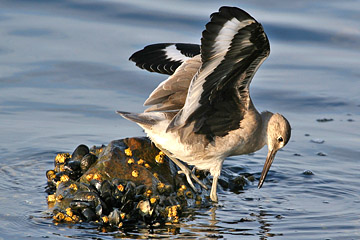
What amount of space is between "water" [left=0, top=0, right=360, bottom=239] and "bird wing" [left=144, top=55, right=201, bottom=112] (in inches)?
42.9

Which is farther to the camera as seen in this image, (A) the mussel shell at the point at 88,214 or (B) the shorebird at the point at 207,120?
(B) the shorebird at the point at 207,120

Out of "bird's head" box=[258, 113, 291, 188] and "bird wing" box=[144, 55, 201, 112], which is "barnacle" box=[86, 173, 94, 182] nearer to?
"bird wing" box=[144, 55, 201, 112]

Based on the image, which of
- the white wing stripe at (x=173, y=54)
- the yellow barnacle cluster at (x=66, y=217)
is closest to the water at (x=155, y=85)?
the yellow barnacle cluster at (x=66, y=217)

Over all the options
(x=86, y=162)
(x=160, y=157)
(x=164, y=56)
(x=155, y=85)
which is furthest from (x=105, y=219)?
(x=155, y=85)

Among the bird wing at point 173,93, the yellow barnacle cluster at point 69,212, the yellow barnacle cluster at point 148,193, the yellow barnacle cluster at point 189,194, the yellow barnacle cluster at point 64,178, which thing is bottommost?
the yellow barnacle cluster at point 69,212

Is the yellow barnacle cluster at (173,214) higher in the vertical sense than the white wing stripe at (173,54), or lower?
lower

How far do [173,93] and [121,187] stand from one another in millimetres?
1171

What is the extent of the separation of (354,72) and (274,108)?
74.7 inches

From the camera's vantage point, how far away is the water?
6344 mm

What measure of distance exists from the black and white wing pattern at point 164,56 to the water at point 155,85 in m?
1.12

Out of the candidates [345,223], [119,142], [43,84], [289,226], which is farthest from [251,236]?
[43,84]

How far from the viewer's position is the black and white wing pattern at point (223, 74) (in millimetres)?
5562

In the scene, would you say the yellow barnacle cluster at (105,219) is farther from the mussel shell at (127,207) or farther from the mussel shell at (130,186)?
the mussel shell at (130,186)

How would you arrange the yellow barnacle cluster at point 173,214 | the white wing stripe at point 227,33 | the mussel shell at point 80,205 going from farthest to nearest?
the yellow barnacle cluster at point 173,214 → the mussel shell at point 80,205 → the white wing stripe at point 227,33
